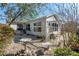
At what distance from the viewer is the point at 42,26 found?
3064 millimetres

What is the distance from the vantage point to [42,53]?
3062mm

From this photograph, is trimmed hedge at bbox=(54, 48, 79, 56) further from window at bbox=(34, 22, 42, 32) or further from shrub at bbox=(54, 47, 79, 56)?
window at bbox=(34, 22, 42, 32)

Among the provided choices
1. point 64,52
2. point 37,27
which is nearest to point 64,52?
point 64,52

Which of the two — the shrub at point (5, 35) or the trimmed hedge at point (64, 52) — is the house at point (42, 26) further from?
the trimmed hedge at point (64, 52)

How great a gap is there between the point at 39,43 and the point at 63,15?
451mm

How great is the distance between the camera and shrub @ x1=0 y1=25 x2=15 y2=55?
306cm

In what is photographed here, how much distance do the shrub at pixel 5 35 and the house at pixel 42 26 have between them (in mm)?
69

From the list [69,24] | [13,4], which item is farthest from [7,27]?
[69,24]

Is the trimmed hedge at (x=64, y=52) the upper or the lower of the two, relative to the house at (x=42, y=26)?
lower

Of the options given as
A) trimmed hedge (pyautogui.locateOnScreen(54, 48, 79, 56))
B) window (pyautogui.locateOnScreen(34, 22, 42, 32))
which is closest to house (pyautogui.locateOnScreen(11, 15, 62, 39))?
window (pyautogui.locateOnScreen(34, 22, 42, 32))

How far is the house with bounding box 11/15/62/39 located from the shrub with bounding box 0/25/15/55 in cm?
7

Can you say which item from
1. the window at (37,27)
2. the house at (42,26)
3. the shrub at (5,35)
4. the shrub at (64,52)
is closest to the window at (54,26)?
the house at (42,26)

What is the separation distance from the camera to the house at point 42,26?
3049 mm

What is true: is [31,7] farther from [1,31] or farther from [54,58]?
[54,58]
